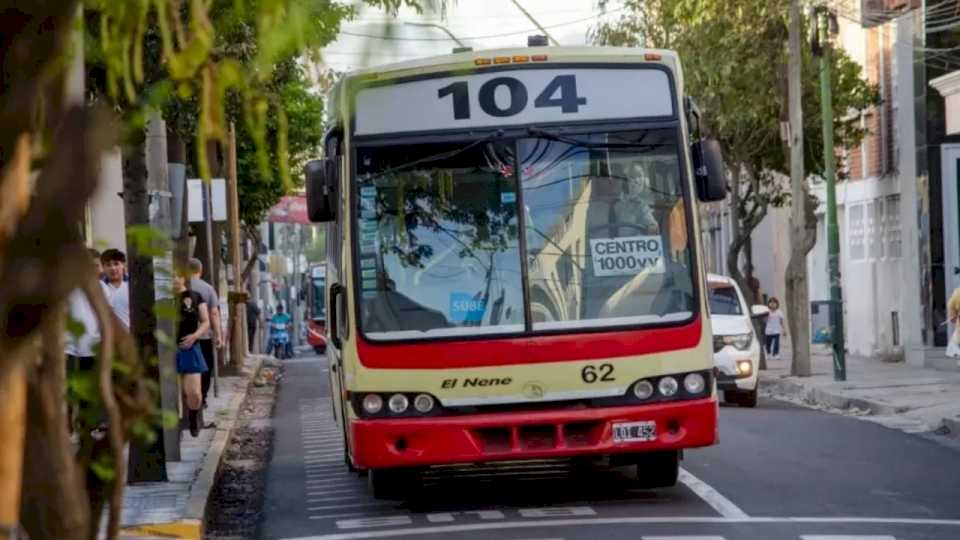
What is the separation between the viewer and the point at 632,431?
1330 centimetres

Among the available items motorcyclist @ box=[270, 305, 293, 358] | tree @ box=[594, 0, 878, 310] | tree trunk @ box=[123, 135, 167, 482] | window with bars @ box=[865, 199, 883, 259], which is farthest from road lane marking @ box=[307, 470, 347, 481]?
motorcyclist @ box=[270, 305, 293, 358]

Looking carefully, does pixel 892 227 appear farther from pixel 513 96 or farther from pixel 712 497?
pixel 513 96

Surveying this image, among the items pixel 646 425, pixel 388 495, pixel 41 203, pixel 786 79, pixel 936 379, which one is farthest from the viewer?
pixel 786 79

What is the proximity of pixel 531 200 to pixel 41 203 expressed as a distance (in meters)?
10.4

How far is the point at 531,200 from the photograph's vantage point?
1364 cm

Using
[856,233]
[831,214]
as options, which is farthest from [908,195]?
[856,233]

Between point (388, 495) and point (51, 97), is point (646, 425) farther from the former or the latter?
point (51, 97)

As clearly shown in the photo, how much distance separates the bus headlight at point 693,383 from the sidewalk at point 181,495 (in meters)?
3.14

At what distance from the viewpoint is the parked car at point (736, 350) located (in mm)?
25734

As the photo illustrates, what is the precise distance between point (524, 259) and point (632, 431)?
1294 millimetres

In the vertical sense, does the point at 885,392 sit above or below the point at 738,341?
below

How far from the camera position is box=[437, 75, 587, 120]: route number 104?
44.9ft

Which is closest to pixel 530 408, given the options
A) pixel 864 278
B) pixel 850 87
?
pixel 850 87

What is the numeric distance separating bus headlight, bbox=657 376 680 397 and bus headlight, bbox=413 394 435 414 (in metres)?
1.44
